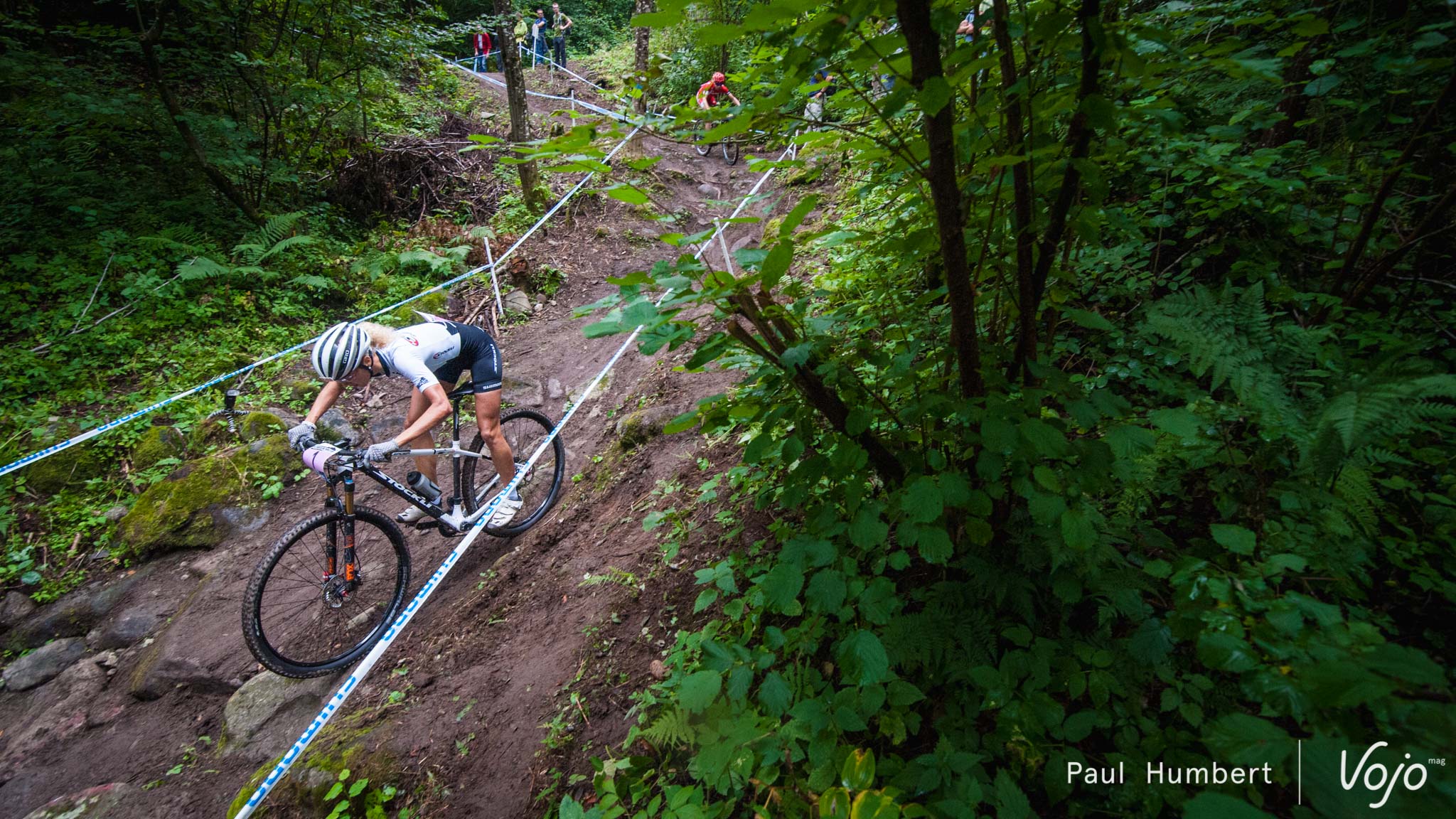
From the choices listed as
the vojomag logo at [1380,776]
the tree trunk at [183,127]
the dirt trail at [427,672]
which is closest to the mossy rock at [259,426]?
the dirt trail at [427,672]

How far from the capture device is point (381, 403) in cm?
704

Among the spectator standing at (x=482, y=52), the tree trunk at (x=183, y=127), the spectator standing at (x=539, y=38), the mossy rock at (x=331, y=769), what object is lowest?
the mossy rock at (x=331, y=769)

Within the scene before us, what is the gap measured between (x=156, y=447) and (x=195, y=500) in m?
1.05

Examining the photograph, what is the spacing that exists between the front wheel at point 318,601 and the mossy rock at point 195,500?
6.62 feet

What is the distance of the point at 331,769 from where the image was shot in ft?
9.82

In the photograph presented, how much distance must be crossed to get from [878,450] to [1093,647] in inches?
35.1

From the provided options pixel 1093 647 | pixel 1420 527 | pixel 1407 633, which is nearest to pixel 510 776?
pixel 1093 647

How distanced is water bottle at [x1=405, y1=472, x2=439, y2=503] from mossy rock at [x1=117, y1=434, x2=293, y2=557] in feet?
9.04

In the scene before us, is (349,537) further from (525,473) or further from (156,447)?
(156,447)

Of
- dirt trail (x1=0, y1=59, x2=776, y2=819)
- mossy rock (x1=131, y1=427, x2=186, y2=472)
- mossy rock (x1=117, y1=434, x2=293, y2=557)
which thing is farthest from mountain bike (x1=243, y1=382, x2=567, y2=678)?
mossy rock (x1=131, y1=427, x2=186, y2=472)

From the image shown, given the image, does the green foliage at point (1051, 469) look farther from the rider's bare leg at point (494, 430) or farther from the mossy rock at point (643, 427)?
the rider's bare leg at point (494, 430)

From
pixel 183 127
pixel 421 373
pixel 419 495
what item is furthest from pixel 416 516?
pixel 183 127

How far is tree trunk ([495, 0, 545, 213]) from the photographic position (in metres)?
8.59

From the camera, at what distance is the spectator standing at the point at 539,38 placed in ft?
67.2
